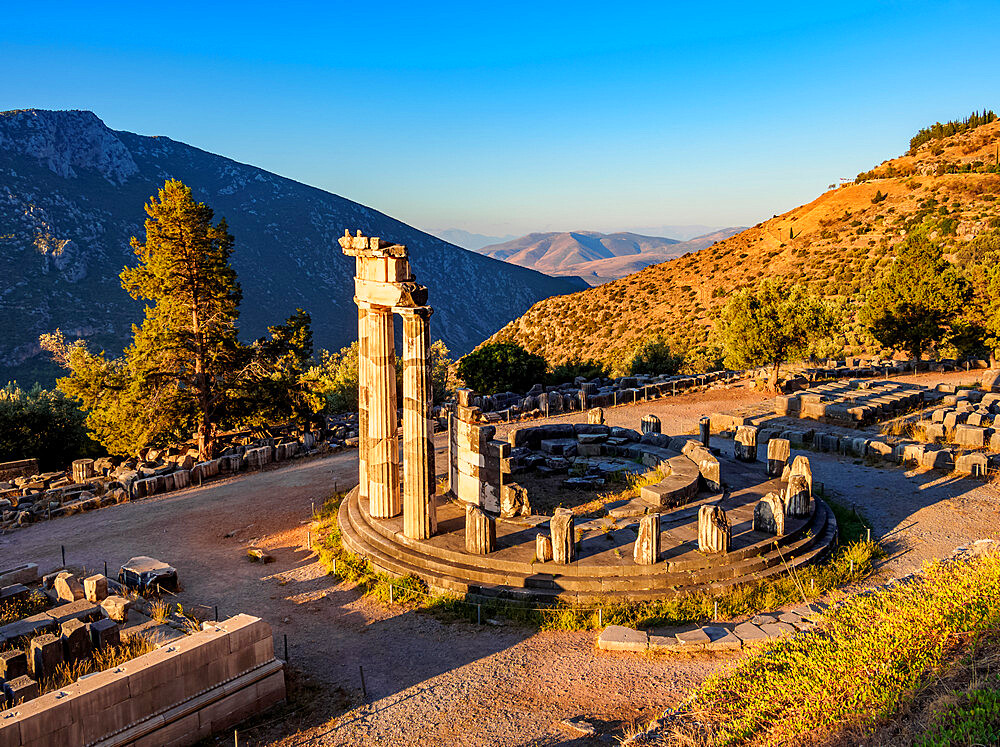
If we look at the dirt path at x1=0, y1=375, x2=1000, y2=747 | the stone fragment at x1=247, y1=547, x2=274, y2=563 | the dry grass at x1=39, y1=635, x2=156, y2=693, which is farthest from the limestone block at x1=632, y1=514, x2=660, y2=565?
the stone fragment at x1=247, y1=547, x2=274, y2=563

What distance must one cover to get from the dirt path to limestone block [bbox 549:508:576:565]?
1686 millimetres

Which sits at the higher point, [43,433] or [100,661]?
[43,433]

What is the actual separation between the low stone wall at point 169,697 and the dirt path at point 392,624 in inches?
23.6

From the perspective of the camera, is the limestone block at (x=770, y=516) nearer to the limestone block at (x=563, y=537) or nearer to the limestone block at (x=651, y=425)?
the limestone block at (x=563, y=537)

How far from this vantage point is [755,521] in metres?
14.3

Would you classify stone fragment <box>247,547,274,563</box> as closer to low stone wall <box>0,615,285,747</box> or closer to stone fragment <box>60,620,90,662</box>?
stone fragment <box>60,620,90,662</box>

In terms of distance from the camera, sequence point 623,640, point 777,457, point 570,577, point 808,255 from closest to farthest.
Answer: point 623,640, point 570,577, point 777,457, point 808,255

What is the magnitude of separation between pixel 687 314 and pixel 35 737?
5983cm

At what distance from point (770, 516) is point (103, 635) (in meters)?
12.8

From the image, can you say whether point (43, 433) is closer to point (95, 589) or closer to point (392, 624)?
point (95, 589)

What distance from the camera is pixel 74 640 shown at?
408 inches

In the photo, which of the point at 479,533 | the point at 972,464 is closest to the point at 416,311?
the point at 479,533

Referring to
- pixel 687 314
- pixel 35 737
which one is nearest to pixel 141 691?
pixel 35 737

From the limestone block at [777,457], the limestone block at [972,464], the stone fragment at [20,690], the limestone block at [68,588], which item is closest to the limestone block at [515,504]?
the limestone block at [777,457]
